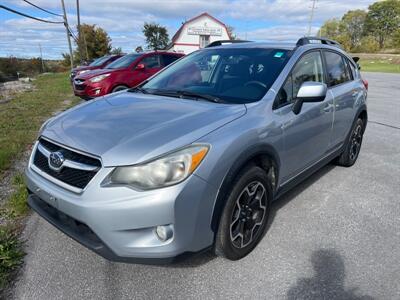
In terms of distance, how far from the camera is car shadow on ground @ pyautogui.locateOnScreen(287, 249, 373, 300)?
239 cm

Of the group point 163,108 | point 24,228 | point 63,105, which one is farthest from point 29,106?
point 163,108

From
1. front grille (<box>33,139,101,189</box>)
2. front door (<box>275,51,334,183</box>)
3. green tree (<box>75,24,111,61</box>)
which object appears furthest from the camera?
green tree (<box>75,24,111,61</box>)

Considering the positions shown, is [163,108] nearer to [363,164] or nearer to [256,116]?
[256,116]

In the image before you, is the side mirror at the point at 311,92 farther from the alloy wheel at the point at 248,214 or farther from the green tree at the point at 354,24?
the green tree at the point at 354,24

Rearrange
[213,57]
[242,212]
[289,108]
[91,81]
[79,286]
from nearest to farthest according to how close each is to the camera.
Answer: [79,286] → [242,212] → [289,108] → [213,57] → [91,81]

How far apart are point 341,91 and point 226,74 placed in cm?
162

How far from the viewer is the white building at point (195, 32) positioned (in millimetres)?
42375

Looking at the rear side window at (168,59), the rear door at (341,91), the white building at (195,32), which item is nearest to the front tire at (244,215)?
the rear door at (341,91)

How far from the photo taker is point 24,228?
10.6ft

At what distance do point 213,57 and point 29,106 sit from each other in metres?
8.03

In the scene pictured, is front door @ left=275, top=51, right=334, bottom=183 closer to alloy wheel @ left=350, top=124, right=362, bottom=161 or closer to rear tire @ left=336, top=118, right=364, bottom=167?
rear tire @ left=336, top=118, right=364, bottom=167

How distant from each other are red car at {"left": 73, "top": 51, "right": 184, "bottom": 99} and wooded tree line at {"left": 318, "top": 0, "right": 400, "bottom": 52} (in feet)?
289

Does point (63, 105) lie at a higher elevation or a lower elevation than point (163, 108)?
lower

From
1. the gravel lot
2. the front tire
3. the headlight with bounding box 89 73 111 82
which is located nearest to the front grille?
the gravel lot
